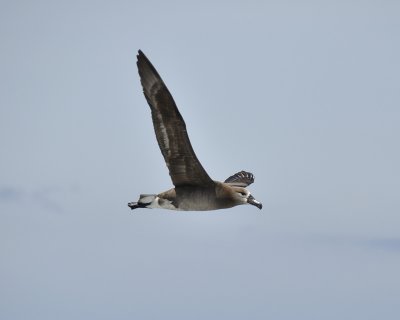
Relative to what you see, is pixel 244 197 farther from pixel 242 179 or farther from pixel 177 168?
pixel 242 179

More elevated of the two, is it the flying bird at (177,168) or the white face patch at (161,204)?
the flying bird at (177,168)

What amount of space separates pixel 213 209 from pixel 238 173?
547cm

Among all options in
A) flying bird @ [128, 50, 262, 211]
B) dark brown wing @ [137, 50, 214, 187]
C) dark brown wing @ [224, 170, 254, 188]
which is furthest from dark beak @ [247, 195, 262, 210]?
dark brown wing @ [224, 170, 254, 188]

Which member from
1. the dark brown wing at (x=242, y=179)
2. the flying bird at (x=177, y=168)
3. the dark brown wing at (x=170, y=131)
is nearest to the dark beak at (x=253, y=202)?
the flying bird at (x=177, y=168)

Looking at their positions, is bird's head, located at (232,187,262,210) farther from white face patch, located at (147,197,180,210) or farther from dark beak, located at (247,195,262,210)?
white face patch, located at (147,197,180,210)

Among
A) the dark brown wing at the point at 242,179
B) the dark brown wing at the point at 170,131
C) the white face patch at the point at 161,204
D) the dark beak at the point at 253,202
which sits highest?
the dark brown wing at the point at 242,179

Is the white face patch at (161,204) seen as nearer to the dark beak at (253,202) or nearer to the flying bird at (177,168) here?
the flying bird at (177,168)

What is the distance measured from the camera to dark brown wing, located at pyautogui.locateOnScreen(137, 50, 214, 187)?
80.1 ft

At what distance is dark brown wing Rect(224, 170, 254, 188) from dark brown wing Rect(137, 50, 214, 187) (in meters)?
4.42

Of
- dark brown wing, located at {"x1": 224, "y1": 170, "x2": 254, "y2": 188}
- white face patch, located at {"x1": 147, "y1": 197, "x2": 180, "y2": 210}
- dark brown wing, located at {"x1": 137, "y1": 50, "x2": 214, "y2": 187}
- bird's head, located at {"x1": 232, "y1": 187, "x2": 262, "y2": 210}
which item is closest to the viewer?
dark brown wing, located at {"x1": 137, "y1": 50, "x2": 214, "y2": 187}

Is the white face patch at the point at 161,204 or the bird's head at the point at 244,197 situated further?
the bird's head at the point at 244,197

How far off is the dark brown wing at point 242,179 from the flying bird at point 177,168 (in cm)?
371

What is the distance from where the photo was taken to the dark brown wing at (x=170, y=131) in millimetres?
24406

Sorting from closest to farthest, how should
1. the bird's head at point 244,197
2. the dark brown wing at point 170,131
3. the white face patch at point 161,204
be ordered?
the dark brown wing at point 170,131 → the white face patch at point 161,204 → the bird's head at point 244,197
